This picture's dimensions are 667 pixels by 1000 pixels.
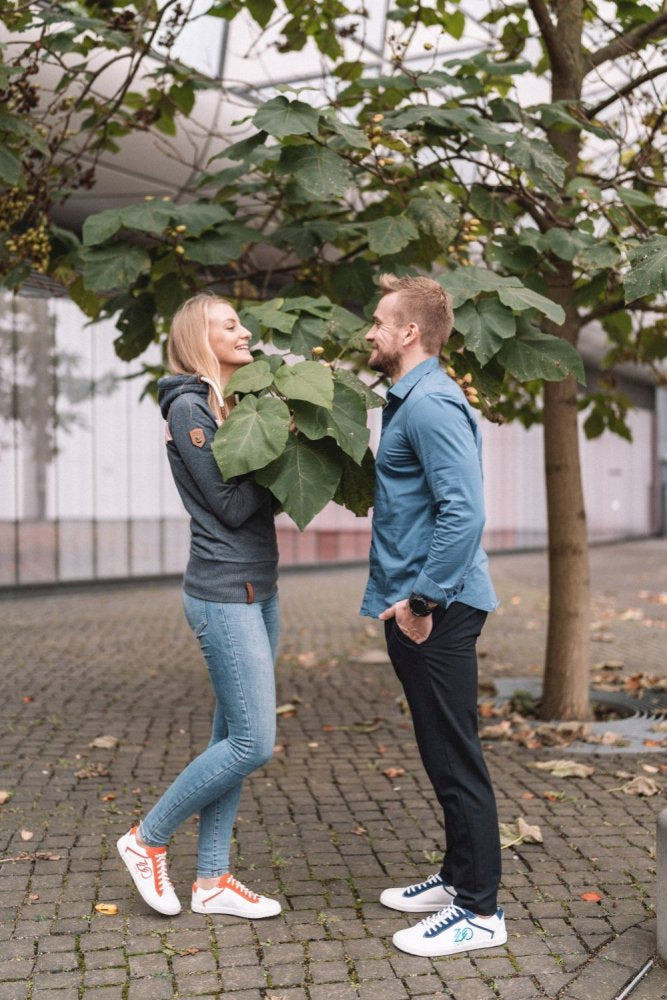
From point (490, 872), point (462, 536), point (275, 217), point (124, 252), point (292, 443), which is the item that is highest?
point (275, 217)

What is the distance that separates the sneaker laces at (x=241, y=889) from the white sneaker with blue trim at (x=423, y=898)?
0.45 metres

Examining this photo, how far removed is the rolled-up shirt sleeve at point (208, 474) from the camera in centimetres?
331

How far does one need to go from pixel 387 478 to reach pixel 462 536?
367 millimetres

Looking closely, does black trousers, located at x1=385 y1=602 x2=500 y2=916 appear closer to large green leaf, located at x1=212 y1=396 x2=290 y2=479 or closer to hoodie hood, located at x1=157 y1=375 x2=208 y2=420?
large green leaf, located at x1=212 y1=396 x2=290 y2=479

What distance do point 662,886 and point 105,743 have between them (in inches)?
144

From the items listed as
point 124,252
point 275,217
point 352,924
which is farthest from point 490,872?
point 275,217

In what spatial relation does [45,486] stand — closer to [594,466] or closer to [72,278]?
[72,278]

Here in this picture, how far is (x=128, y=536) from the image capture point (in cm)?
1573

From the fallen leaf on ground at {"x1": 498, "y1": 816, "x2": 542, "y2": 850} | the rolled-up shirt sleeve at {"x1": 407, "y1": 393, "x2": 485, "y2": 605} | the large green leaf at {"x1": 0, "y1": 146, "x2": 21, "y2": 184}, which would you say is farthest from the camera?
the large green leaf at {"x1": 0, "y1": 146, "x2": 21, "y2": 184}

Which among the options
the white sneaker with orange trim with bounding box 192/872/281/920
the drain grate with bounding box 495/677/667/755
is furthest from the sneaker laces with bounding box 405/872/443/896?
the drain grate with bounding box 495/677/667/755

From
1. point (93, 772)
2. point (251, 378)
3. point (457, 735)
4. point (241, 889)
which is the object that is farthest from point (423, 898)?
point (93, 772)

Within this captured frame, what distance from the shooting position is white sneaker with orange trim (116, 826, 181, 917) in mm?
3514

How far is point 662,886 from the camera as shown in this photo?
3191 mm

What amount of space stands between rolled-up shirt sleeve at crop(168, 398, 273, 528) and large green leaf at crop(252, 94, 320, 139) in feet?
4.78
